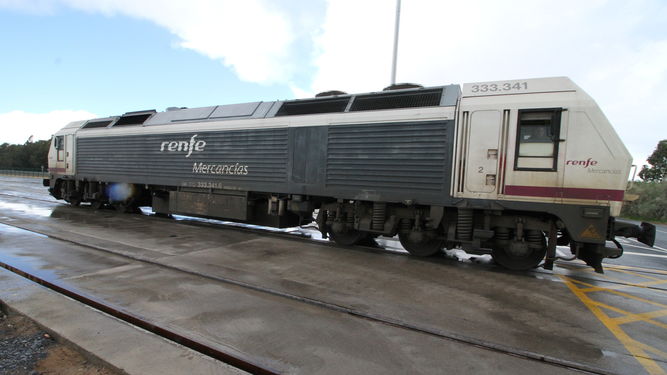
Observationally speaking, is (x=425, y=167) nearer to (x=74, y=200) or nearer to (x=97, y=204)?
(x=97, y=204)

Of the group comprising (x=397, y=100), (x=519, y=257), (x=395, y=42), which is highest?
(x=395, y=42)

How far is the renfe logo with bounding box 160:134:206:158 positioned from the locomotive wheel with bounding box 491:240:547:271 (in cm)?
755

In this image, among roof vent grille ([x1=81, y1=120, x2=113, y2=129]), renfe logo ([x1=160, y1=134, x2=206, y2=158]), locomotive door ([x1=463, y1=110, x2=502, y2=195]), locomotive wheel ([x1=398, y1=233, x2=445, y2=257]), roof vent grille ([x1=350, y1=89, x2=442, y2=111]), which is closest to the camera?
locomotive door ([x1=463, y1=110, x2=502, y2=195])

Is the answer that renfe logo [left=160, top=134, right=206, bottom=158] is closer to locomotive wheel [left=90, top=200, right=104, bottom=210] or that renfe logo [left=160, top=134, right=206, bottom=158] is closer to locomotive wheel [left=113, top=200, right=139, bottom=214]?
locomotive wheel [left=113, top=200, right=139, bottom=214]

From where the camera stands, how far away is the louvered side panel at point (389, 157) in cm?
613

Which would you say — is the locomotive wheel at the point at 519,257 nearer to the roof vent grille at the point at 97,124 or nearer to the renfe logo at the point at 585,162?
the renfe logo at the point at 585,162

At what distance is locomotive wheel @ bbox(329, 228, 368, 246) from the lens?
24.2 feet

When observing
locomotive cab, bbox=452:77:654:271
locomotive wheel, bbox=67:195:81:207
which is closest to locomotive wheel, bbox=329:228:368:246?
locomotive cab, bbox=452:77:654:271

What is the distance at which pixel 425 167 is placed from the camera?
622 centimetres

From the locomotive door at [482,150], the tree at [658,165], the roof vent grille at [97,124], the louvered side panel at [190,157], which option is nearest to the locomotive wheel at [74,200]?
the louvered side panel at [190,157]

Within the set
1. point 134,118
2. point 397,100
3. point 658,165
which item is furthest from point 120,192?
point 658,165

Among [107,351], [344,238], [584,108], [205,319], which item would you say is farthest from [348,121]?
[107,351]

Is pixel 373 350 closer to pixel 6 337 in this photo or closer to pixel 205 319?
pixel 205 319

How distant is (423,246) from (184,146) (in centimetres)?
697
